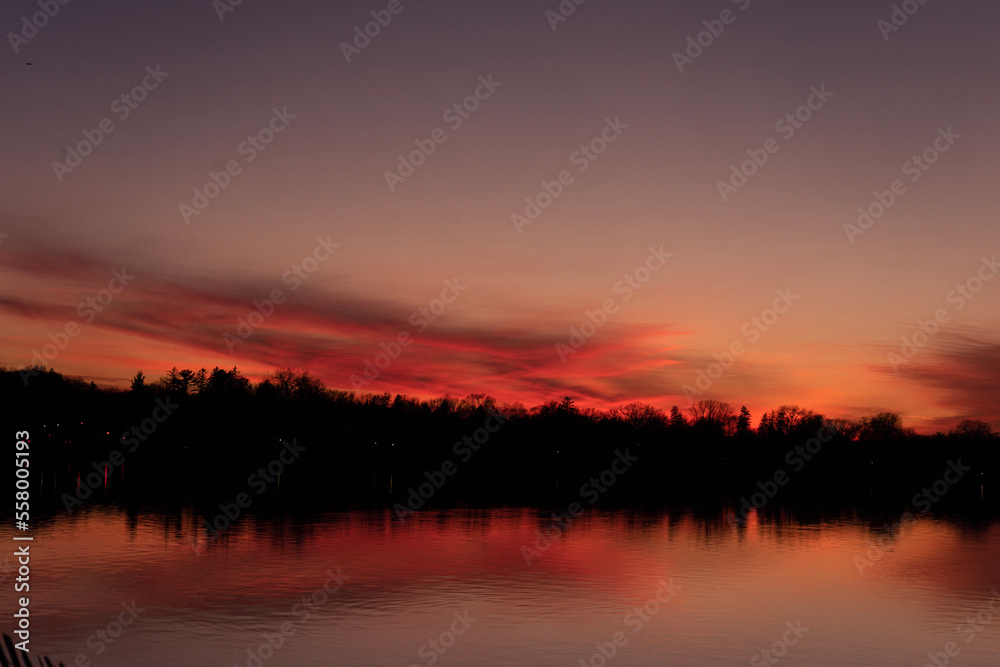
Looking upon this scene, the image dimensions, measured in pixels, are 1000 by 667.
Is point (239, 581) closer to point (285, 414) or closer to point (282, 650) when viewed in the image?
point (282, 650)

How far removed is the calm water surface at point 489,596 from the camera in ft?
76.3

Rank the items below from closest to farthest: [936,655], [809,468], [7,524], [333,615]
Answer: [936,655] → [333,615] → [7,524] → [809,468]

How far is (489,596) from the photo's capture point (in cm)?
2997

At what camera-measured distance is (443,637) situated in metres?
24.4

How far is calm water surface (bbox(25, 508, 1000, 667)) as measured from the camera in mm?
23266

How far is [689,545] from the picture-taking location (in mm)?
45188

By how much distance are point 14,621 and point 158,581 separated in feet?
22.7

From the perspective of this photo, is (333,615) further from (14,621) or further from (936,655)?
(936,655)

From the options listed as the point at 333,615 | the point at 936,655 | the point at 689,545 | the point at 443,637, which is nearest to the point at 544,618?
the point at 443,637

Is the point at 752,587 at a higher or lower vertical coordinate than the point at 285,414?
lower

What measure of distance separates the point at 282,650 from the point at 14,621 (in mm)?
6966

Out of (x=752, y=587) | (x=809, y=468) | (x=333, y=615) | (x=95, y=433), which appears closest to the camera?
(x=333, y=615)

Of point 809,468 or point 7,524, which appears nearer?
point 7,524

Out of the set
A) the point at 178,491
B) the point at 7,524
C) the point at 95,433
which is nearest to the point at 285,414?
the point at 95,433
